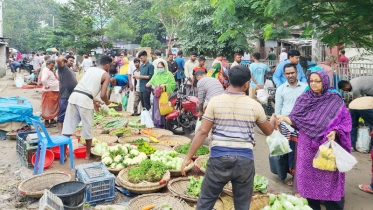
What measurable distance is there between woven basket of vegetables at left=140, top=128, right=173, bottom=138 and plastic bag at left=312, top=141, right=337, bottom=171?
4.28 m

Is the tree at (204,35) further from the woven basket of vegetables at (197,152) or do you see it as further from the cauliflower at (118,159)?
the cauliflower at (118,159)

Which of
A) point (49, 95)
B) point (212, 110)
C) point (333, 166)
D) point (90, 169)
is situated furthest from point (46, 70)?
point (333, 166)

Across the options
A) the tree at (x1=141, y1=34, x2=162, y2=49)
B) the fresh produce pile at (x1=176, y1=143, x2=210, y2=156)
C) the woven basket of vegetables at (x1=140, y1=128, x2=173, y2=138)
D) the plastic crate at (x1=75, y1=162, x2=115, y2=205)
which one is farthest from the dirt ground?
the tree at (x1=141, y1=34, x2=162, y2=49)

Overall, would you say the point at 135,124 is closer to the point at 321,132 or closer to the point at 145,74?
the point at 145,74

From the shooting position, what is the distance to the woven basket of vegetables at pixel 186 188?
168 inches

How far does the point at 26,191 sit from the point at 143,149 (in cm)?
219

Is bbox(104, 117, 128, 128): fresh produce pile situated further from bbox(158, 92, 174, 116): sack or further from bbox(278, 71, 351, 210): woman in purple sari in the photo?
bbox(278, 71, 351, 210): woman in purple sari

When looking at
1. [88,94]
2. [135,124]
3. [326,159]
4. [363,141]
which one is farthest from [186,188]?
[363,141]

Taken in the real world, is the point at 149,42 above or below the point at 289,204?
above

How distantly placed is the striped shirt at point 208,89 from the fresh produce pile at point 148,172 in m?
1.76

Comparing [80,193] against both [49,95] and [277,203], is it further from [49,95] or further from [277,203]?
[49,95]

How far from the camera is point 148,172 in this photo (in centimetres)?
478

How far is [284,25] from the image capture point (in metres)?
6.00

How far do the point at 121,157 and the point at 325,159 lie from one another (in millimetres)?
3336
